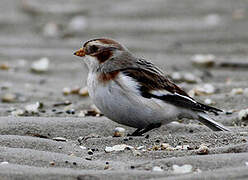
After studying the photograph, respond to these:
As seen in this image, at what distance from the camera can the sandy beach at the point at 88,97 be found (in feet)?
12.6

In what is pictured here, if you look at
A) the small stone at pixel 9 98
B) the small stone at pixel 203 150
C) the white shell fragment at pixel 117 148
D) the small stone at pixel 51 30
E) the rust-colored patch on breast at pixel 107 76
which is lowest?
the white shell fragment at pixel 117 148

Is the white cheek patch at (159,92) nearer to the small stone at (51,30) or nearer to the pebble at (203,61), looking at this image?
the pebble at (203,61)

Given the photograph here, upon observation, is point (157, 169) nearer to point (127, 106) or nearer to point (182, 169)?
point (182, 169)

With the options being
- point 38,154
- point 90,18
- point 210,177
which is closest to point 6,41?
point 90,18

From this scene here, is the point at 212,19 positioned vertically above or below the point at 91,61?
above

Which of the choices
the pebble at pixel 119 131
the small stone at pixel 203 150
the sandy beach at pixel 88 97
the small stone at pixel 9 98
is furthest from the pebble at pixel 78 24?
the small stone at pixel 203 150

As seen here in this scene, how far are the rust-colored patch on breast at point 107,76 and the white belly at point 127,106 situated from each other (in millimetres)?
47

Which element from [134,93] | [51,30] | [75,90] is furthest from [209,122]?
[51,30]

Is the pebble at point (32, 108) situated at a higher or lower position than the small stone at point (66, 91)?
lower

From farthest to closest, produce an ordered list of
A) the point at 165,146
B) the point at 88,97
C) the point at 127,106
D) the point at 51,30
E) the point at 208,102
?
the point at 51,30 → the point at 88,97 → the point at 208,102 → the point at 127,106 → the point at 165,146

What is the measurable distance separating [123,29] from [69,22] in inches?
44.1

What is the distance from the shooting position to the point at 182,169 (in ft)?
12.1

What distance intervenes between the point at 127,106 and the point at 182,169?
4.15 ft

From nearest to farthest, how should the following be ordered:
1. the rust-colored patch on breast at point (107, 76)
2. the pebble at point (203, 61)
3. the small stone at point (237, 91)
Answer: the rust-colored patch on breast at point (107, 76) < the small stone at point (237, 91) < the pebble at point (203, 61)
